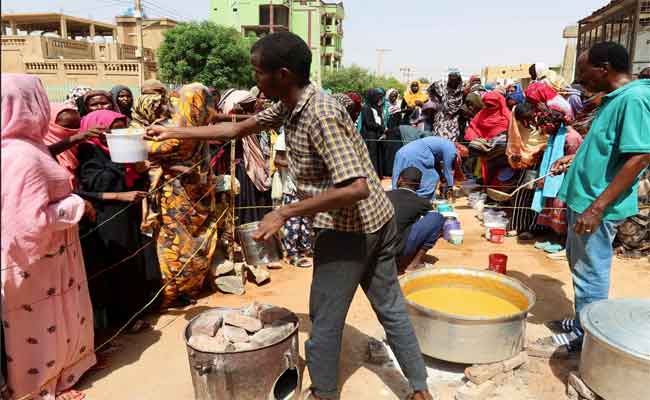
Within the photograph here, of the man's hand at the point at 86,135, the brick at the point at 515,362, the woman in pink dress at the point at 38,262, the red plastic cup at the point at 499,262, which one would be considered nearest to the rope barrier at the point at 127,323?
the woman in pink dress at the point at 38,262

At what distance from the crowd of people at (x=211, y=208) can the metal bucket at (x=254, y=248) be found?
23 centimetres

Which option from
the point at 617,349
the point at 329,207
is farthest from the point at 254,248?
the point at 617,349

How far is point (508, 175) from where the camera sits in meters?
6.11

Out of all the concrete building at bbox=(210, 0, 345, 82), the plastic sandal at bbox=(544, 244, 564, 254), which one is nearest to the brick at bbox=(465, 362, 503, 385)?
the plastic sandal at bbox=(544, 244, 564, 254)

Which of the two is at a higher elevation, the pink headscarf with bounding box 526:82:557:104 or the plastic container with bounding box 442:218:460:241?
the pink headscarf with bounding box 526:82:557:104

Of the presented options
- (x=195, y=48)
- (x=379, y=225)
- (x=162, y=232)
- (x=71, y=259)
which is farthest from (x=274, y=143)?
(x=195, y=48)

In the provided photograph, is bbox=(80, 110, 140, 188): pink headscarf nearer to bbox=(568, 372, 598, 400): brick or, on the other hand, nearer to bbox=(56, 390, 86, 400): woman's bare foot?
bbox=(56, 390, 86, 400): woman's bare foot

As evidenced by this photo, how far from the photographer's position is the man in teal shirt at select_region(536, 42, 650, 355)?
2.54 metres

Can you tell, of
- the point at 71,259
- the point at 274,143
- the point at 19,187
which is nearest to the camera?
the point at 19,187

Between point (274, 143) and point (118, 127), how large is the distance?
188cm

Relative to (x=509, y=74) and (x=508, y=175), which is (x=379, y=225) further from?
(x=509, y=74)

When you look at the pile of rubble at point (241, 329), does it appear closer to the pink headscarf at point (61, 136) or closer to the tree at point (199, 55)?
the pink headscarf at point (61, 136)

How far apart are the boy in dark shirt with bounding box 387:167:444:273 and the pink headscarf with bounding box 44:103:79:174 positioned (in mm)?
2534

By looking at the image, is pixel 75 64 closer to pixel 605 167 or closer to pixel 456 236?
pixel 456 236
